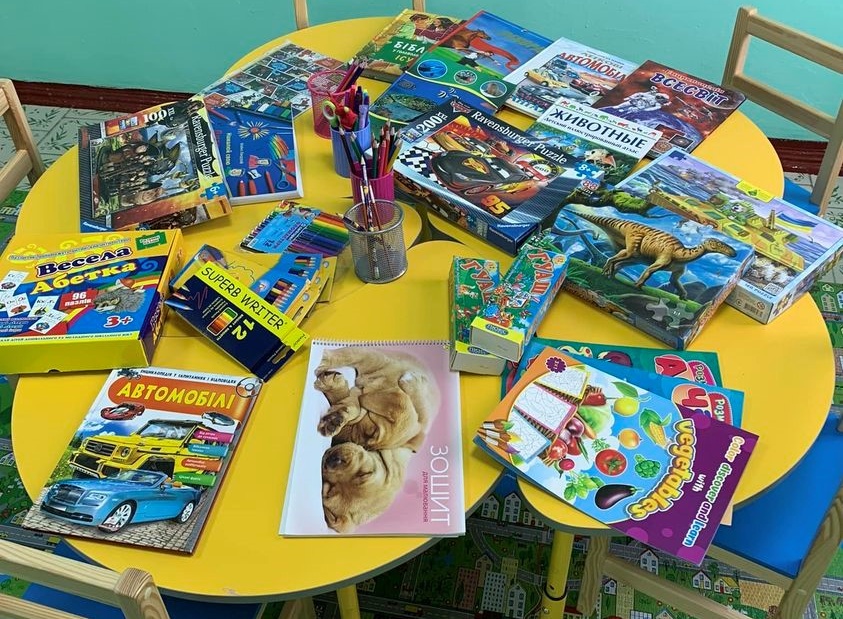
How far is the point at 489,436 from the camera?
968 millimetres

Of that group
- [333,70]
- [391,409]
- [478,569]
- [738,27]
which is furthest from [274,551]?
[738,27]

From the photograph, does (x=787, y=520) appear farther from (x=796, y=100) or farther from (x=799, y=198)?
(x=796, y=100)

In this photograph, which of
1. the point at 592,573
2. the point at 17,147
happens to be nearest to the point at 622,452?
the point at 592,573

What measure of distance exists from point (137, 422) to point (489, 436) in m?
0.46

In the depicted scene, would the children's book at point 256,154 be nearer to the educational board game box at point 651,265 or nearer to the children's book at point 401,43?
the children's book at point 401,43

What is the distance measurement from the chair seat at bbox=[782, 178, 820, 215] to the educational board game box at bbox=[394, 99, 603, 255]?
574 mm

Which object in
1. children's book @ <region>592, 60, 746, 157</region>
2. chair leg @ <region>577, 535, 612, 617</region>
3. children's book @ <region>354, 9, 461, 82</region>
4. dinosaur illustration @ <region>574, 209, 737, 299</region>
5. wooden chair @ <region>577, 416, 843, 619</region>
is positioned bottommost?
chair leg @ <region>577, 535, 612, 617</region>

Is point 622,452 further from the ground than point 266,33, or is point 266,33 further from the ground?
point 622,452

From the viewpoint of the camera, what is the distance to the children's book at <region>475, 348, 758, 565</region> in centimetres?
90

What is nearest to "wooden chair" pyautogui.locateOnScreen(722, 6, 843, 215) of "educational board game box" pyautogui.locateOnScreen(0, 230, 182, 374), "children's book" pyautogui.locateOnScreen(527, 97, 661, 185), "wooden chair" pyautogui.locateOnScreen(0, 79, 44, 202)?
"children's book" pyautogui.locateOnScreen(527, 97, 661, 185)

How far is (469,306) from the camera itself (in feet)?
3.54

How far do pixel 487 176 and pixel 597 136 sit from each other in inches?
10.0

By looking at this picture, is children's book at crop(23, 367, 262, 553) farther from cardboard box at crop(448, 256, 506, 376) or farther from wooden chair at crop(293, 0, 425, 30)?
wooden chair at crop(293, 0, 425, 30)

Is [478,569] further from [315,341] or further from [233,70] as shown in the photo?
[233,70]
